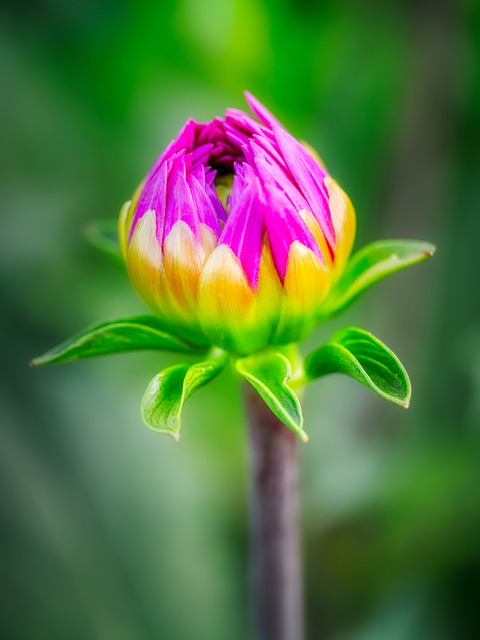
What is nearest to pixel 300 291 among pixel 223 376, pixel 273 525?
pixel 273 525

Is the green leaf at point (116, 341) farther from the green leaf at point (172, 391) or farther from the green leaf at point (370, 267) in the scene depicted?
the green leaf at point (370, 267)

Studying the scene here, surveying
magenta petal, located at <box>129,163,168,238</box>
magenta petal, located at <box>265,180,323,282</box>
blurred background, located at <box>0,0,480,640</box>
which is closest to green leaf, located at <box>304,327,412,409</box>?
magenta petal, located at <box>265,180,323,282</box>

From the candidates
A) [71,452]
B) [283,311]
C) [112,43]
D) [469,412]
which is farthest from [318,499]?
[112,43]

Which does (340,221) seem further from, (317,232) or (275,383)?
(275,383)

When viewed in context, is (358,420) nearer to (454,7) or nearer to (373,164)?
(373,164)

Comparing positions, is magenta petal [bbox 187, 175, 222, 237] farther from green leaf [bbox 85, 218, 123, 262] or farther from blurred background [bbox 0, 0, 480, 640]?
blurred background [bbox 0, 0, 480, 640]

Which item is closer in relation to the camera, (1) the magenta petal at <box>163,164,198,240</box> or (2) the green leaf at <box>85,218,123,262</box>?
(1) the magenta petal at <box>163,164,198,240</box>
